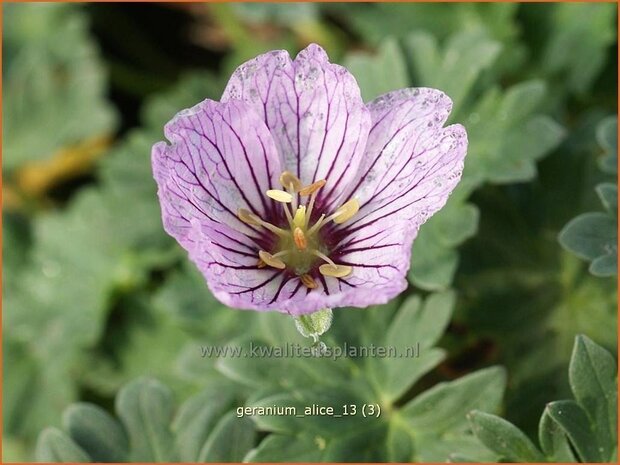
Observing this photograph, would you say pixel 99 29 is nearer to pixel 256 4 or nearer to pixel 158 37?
pixel 158 37

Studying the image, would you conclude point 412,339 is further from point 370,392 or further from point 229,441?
point 229,441

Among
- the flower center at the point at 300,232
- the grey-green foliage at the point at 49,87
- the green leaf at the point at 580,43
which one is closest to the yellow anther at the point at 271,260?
the flower center at the point at 300,232

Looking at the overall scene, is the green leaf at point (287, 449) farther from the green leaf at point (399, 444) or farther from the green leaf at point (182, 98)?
the green leaf at point (182, 98)

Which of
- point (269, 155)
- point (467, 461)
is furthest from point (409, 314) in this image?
point (269, 155)

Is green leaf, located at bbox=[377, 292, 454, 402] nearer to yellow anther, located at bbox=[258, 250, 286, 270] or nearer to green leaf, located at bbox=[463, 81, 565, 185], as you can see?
green leaf, located at bbox=[463, 81, 565, 185]

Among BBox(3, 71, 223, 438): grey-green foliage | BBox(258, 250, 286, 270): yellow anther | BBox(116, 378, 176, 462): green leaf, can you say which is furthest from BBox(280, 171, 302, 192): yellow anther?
BBox(3, 71, 223, 438): grey-green foliage

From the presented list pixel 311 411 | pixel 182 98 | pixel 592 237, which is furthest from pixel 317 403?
pixel 182 98

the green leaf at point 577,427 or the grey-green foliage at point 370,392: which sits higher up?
the grey-green foliage at point 370,392
